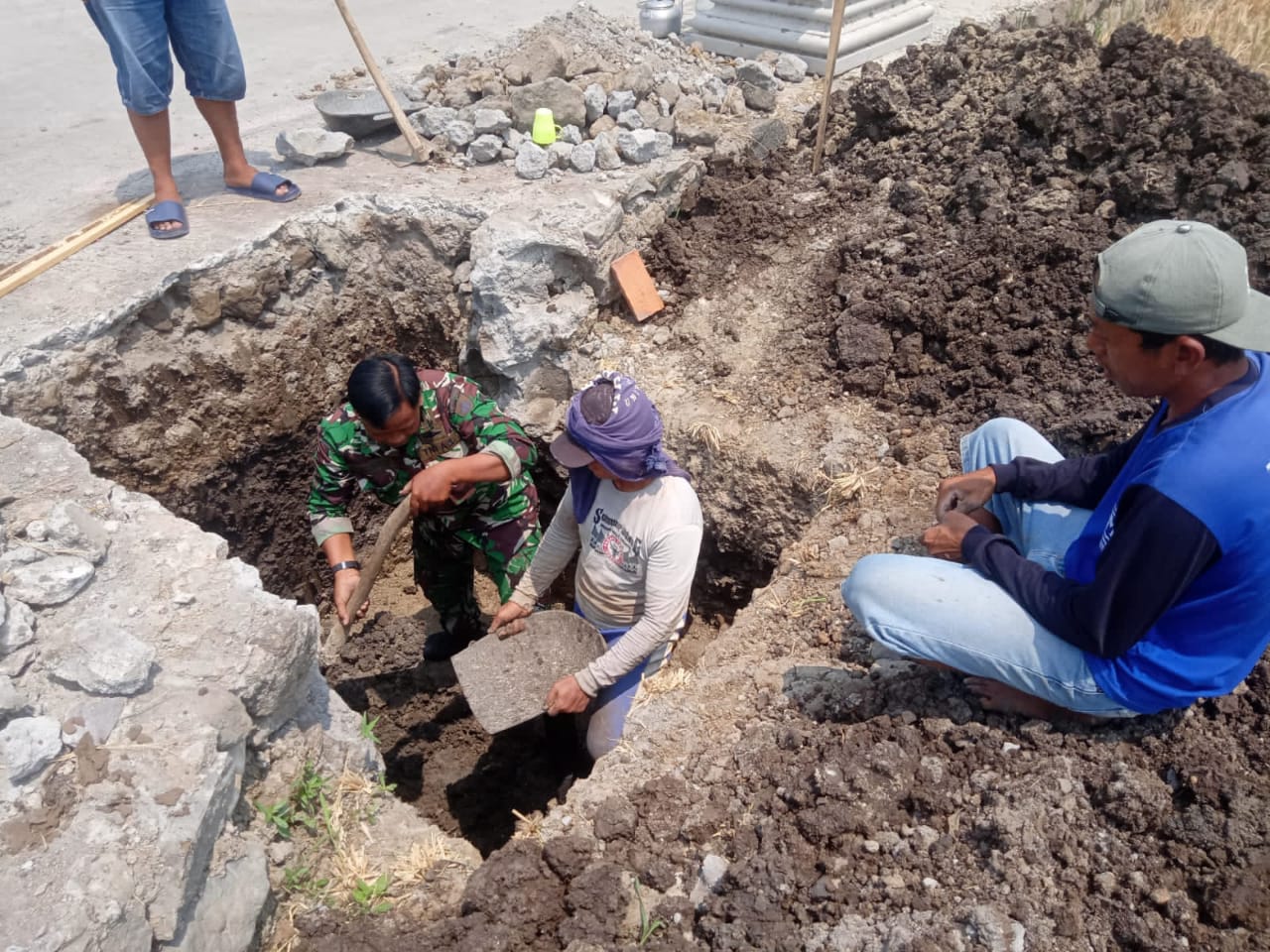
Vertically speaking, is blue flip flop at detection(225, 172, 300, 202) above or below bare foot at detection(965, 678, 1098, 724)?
above

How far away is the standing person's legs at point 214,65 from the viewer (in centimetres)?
421

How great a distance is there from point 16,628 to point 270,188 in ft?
9.77

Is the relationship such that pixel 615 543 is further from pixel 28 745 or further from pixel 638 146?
pixel 638 146

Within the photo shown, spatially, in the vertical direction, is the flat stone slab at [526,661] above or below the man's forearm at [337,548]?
below

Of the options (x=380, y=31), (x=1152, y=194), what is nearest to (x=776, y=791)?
(x=1152, y=194)

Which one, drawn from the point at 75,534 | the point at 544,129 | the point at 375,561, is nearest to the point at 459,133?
the point at 544,129

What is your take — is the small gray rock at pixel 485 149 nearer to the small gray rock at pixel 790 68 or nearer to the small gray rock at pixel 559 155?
the small gray rock at pixel 559 155

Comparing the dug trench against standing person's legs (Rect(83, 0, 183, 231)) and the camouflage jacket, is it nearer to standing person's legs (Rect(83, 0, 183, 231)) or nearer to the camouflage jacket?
standing person's legs (Rect(83, 0, 183, 231))

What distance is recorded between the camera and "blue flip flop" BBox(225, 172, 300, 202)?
15.2ft

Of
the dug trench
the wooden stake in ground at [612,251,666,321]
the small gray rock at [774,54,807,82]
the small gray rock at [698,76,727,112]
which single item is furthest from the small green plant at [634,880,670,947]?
the small gray rock at [774,54,807,82]

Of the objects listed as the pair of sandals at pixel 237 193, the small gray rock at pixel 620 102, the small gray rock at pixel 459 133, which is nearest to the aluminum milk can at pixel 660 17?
the small gray rock at pixel 620 102

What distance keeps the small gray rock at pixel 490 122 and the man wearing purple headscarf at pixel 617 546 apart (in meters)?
2.75

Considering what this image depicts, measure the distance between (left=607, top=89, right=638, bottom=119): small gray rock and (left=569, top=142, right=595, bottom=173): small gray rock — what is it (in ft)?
1.37

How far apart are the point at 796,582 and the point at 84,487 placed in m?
2.50
